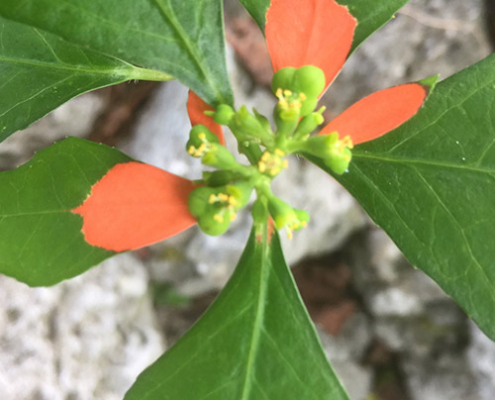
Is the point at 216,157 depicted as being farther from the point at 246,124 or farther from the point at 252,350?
the point at 252,350

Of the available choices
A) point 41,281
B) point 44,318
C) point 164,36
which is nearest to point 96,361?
point 44,318

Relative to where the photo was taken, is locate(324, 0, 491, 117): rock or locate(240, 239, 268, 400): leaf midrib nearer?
locate(240, 239, 268, 400): leaf midrib

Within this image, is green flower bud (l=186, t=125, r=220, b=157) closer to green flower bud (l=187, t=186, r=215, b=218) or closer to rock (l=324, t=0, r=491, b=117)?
green flower bud (l=187, t=186, r=215, b=218)

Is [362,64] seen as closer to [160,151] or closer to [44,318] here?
[160,151]

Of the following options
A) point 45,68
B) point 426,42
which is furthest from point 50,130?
point 426,42

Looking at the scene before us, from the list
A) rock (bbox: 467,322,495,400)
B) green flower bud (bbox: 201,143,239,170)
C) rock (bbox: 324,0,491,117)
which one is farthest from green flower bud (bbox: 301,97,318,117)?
rock (bbox: 467,322,495,400)

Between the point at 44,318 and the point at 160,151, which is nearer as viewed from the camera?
the point at 44,318
